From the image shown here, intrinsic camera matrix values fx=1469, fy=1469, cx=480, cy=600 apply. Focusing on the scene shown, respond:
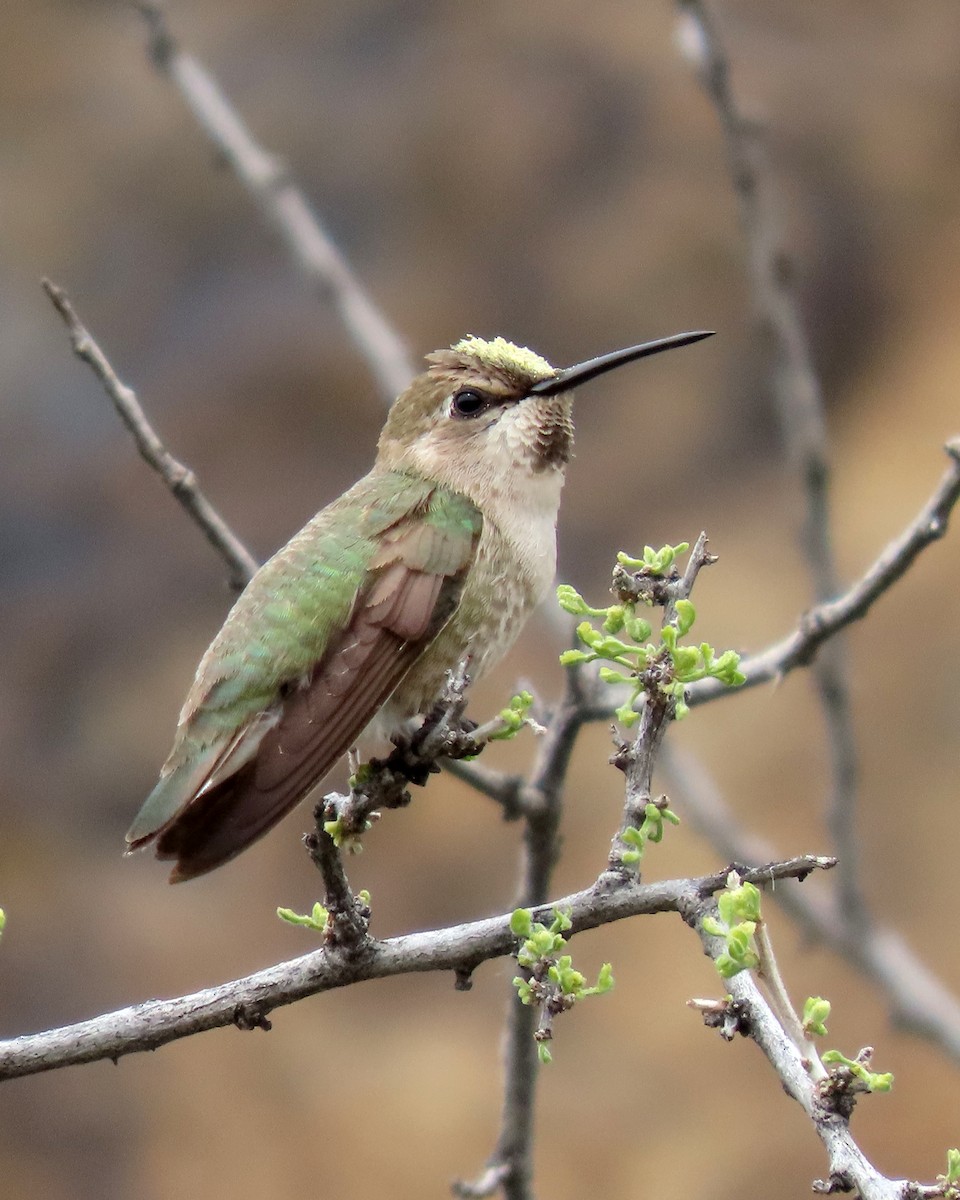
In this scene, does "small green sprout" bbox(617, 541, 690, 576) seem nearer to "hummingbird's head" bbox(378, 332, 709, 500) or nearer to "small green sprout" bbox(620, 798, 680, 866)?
"small green sprout" bbox(620, 798, 680, 866)

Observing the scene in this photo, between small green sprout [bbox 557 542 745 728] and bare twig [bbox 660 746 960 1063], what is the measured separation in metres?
2.07

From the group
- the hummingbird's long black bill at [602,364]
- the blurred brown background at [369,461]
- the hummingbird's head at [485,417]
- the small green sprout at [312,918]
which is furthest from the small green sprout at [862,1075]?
the blurred brown background at [369,461]

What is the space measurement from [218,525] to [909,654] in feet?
19.4

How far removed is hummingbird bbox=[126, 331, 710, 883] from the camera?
2.70 metres

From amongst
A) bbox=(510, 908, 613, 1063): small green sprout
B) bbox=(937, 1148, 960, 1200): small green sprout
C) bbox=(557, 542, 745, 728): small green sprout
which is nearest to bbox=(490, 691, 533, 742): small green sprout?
Result: bbox=(557, 542, 745, 728): small green sprout

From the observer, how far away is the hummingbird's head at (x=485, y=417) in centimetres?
345

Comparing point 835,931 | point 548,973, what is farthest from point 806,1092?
point 835,931

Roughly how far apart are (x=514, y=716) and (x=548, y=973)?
430mm

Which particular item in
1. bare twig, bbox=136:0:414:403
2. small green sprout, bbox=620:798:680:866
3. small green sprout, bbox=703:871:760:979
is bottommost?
small green sprout, bbox=703:871:760:979

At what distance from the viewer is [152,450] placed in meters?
3.16

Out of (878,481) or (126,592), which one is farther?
(126,592)

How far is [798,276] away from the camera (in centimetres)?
948

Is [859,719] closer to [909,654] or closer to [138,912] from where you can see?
[909,654]

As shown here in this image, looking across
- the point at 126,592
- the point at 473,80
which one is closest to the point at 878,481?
the point at 473,80
